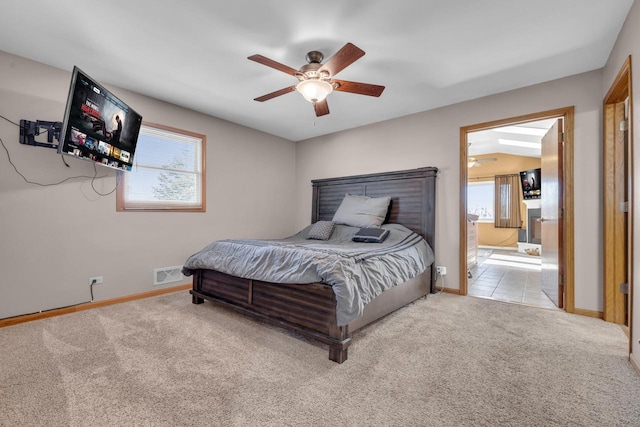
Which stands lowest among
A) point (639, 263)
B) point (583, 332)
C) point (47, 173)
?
point (583, 332)

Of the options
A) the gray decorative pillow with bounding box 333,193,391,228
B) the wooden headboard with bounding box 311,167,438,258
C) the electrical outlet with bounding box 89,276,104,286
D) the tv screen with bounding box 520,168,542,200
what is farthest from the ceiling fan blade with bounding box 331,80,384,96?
the tv screen with bounding box 520,168,542,200

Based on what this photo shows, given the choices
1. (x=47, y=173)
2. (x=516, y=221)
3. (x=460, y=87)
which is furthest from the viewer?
(x=516, y=221)

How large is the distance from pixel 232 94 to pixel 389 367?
3230 mm

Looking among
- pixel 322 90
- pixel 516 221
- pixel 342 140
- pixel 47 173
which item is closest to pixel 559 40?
pixel 322 90

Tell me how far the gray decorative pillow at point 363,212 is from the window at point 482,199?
19.3ft

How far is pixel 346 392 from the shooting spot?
1.57 m

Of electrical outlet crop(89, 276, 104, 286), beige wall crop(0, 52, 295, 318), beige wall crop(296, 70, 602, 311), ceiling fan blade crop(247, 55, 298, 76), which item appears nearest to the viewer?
ceiling fan blade crop(247, 55, 298, 76)

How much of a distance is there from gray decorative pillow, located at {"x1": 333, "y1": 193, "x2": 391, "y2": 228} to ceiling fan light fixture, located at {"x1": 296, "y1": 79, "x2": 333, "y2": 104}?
182 cm

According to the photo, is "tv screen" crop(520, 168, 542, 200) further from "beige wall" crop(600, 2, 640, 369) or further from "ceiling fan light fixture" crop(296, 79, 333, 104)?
"ceiling fan light fixture" crop(296, 79, 333, 104)

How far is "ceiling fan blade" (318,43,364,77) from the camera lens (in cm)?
198

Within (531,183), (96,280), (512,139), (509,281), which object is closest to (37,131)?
(96,280)

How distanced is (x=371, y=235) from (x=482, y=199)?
6638 millimetres

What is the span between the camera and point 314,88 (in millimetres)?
2484

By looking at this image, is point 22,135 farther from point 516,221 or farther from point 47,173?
point 516,221
